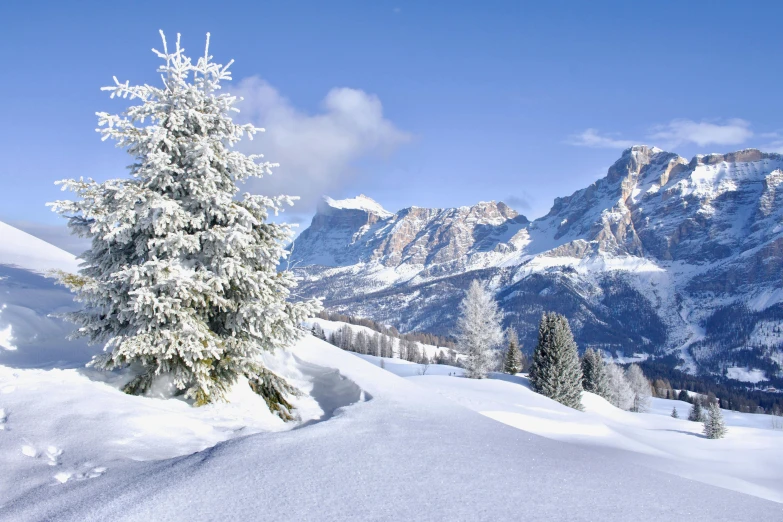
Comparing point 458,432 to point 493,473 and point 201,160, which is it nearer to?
point 493,473

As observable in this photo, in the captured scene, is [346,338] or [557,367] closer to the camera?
[557,367]

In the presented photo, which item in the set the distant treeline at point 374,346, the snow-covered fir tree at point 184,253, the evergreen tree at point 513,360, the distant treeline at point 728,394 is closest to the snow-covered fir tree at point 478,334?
the evergreen tree at point 513,360

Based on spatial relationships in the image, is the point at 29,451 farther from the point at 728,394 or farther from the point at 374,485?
the point at 728,394

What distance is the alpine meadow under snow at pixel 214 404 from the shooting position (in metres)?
4.85

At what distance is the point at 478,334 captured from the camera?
138ft

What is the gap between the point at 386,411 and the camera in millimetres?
8922

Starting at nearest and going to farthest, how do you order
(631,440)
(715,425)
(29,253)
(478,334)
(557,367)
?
(631,440) → (29,253) → (715,425) → (557,367) → (478,334)

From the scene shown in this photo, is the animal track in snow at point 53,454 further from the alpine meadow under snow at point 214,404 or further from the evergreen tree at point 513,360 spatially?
the evergreen tree at point 513,360

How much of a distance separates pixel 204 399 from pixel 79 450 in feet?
10.2

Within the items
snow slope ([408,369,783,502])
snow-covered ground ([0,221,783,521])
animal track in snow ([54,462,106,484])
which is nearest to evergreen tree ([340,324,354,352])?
snow slope ([408,369,783,502])

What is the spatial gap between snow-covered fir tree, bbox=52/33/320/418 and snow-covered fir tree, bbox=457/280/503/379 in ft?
109

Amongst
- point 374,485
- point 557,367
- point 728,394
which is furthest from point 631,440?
point 728,394

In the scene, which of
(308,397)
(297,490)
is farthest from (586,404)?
(297,490)

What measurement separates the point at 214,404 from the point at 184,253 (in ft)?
9.92
